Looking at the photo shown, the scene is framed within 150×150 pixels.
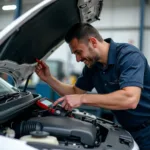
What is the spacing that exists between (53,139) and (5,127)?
0.31 metres

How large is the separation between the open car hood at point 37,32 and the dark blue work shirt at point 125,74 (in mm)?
314

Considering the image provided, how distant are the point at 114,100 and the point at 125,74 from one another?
0.18 metres

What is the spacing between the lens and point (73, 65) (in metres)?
7.96

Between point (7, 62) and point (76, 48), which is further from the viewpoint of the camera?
point (76, 48)

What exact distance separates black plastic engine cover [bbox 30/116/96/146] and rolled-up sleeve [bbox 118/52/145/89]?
353 mm

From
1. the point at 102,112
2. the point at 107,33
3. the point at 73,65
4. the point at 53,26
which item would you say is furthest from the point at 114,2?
the point at 53,26

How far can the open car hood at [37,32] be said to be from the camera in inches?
58.6

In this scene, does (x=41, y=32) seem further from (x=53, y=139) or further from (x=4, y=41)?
(x=53, y=139)

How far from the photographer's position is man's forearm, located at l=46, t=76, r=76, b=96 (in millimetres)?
2348

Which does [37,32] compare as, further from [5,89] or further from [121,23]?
[121,23]

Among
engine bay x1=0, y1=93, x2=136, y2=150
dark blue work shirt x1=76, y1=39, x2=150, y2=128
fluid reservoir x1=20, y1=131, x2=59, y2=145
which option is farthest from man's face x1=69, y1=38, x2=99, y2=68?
fluid reservoir x1=20, y1=131, x2=59, y2=145

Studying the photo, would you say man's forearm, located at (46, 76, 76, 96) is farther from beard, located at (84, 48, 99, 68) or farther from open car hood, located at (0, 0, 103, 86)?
beard, located at (84, 48, 99, 68)

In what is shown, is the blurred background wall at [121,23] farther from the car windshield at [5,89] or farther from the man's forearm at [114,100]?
the man's forearm at [114,100]

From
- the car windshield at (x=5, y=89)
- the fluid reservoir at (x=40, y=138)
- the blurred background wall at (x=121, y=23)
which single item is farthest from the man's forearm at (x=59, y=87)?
the blurred background wall at (x=121, y=23)
